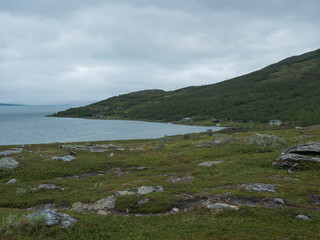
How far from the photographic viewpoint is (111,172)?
26719 millimetres

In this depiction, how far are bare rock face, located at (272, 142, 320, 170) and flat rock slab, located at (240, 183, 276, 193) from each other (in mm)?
7164

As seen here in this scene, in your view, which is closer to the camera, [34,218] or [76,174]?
[34,218]

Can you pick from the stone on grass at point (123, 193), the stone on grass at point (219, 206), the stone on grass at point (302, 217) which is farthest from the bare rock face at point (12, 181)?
the stone on grass at point (302, 217)

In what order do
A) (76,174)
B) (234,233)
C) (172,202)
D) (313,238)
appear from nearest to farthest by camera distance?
(313,238)
(234,233)
(172,202)
(76,174)

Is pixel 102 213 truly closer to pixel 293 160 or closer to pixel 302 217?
pixel 302 217

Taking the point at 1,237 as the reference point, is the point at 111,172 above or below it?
below

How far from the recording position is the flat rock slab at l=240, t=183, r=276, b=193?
15216 millimetres

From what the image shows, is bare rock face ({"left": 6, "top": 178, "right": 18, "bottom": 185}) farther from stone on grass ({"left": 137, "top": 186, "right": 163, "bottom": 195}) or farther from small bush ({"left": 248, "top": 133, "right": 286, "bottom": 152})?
small bush ({"left": 248, "top": 133, "right": 286, "bottom": 152})

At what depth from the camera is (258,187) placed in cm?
1588

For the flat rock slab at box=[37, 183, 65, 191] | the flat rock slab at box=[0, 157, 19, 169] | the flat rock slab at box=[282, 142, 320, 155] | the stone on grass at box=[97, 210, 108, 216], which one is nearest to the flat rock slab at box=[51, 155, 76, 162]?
the flat rock slab at box=[0, 157, 19, 169]

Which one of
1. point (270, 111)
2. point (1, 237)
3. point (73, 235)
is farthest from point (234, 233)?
point (270, 111)

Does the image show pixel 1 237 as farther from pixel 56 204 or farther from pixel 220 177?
pixel 220 177

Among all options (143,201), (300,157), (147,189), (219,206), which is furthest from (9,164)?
(300,157)

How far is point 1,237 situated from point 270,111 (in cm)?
20495
